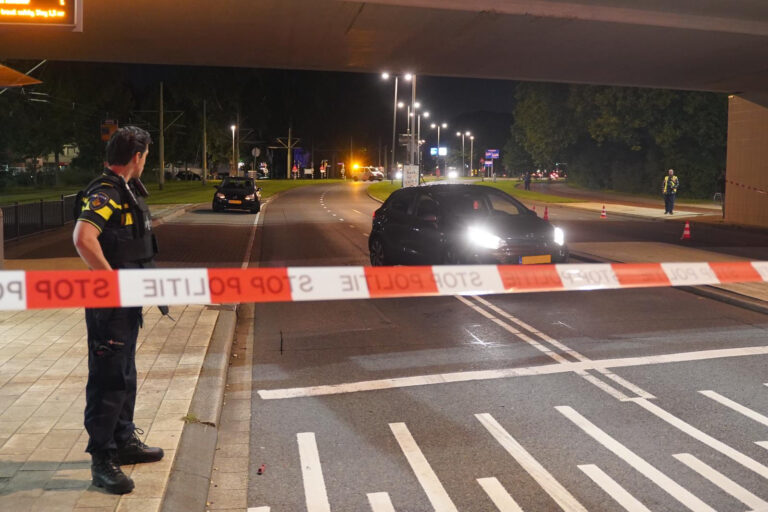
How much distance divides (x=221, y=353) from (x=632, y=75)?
19.5 meters

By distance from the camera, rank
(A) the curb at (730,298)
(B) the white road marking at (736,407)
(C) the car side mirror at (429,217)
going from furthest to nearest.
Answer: (C) the car side mirror at (429,217) → (A) the curb at (730,298) → (B) the white road marking at (736,407)

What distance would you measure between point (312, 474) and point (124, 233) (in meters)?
1.95

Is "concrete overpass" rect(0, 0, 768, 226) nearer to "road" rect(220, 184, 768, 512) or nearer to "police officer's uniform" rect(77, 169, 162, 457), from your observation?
"road" rect(220, 184, 768, 512)

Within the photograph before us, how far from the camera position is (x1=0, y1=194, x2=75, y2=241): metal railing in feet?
71.1

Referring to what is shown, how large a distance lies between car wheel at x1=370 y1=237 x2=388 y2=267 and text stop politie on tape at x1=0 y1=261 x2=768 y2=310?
8.82 metres

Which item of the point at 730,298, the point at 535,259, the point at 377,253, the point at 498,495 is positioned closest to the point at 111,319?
the point at 498,495

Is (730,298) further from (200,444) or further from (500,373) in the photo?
(200,444)

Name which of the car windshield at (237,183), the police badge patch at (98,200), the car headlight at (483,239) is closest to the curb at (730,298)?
the car headlight at (483,239)

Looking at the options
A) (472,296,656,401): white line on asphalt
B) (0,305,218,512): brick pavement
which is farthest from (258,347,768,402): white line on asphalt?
(0,305,218,512): brick pavement

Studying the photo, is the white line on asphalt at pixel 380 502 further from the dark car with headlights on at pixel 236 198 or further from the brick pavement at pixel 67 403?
the dark car with headlights on at pixel 236 198

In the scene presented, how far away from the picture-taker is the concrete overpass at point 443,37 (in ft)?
52.6

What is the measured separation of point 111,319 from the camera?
15.9ft

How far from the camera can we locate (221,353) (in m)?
8.58

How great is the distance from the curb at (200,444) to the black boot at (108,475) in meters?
0.24
